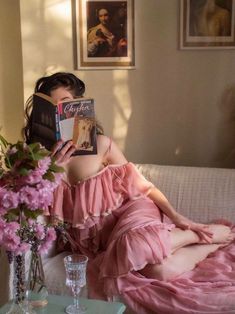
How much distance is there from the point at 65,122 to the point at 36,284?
0.66m

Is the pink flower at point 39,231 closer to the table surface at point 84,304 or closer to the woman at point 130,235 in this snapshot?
the table surface at point 84,304

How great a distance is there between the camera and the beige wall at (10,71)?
9.69ft

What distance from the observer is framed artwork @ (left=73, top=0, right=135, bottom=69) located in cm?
279

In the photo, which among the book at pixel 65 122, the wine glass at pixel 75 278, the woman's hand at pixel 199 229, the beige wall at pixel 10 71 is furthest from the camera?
the beige wall at pixel 10 71

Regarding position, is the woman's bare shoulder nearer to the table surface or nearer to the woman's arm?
the woman's arm

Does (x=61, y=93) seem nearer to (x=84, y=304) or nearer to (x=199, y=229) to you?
(x=199, y=229)

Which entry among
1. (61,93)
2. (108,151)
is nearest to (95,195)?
(108,151)

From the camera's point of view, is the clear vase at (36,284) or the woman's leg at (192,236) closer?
the clear vase at (36,284)

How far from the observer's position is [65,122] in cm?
190

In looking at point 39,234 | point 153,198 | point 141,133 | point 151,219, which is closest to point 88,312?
point 39,234

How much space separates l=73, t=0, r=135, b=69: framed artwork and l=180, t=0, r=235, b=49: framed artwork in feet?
1.03

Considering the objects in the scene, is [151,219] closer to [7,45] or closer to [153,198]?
[153,198]

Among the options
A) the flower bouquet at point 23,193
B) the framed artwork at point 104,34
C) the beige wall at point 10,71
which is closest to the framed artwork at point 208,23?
the framed artwork at point 104,34

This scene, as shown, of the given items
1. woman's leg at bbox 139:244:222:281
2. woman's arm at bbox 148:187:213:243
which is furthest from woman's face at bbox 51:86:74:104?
woman's leg at bbox 139:244:222:281
